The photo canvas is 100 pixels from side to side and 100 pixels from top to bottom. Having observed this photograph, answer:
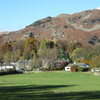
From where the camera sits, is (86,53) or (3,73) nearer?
(3,73)

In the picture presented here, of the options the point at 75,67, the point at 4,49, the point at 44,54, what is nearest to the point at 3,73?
the point at 75,67

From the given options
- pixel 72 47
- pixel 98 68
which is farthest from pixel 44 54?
pixel 98 68

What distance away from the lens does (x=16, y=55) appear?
174000 mm

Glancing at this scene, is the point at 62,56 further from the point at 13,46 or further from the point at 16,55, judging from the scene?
the point at 13,46

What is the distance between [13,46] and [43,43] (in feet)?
72.6

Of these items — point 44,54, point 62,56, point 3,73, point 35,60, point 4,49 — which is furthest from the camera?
point 4,49

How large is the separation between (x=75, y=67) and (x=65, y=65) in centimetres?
2263

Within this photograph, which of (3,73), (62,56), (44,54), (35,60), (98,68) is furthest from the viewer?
(62,56)

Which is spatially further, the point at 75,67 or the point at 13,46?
the point at 13,46

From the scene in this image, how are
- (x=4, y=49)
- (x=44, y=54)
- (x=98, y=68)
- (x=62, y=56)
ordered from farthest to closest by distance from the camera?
(x=4, y=49), (x=62, y=56), (x=44, y=54), (x=98, y=68)

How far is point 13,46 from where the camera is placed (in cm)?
19300

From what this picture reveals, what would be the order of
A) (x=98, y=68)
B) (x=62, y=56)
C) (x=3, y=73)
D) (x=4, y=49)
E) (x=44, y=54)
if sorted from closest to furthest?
(x=3, y=73)
(x=98, y=68)
(x=44, y=54)
(x=62, y=56)
(x=4, y=49)

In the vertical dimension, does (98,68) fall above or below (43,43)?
below

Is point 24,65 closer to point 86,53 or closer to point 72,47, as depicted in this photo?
point 86,53
